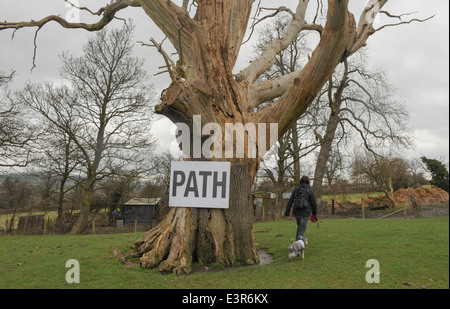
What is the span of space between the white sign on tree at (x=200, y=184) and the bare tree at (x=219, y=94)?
182mm

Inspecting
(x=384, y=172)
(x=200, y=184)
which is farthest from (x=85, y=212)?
(x=384, y=172)

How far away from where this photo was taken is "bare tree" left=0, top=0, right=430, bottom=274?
5.93 m

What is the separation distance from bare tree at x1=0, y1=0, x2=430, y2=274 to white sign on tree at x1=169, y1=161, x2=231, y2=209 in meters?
0.18

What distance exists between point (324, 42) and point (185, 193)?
397 cm

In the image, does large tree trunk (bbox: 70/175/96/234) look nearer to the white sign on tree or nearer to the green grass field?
the green grass field

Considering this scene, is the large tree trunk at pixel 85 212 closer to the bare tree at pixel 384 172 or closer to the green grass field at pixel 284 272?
the green grass field at pixel 284 272

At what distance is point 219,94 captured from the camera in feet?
21.9

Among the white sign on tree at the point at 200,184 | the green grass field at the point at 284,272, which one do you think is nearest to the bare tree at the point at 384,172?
the green grass field at the point at 284,272

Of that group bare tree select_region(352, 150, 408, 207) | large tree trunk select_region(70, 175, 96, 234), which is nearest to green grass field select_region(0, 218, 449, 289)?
large tree trunk select_region(70, 175, 96, 234)

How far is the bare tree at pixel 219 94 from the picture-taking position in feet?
19.4

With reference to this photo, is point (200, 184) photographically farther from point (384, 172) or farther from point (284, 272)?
point (384, 172)

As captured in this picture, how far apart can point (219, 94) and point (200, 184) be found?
2.00 metres

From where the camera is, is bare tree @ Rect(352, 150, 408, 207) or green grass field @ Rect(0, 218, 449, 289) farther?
bare tree @ Rect(352, 150, 408, 207)

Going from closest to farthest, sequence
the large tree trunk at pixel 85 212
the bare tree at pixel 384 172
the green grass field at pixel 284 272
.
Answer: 1. the green grass field at pixel 284 272
2. the large tree trunk at pixel 85 212
3. the bare tree at pixel 384 172
